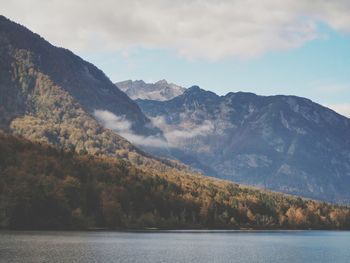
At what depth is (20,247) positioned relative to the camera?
13875 cm

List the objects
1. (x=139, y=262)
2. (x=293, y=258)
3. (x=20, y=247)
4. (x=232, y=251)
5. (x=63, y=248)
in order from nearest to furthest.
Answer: (x=139, y=262)
(x=20, y=247)
(x=63, y=248)
(x=293, y=258)
(x=232, y=251)

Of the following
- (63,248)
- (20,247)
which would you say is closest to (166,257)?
(63,248)

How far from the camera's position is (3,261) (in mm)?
111750

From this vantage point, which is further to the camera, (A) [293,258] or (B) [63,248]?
(A) [293,258]

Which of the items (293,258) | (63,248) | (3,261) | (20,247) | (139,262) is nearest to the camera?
(3,261)

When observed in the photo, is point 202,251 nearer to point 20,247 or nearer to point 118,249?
point 118,249

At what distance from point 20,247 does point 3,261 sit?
27433mm

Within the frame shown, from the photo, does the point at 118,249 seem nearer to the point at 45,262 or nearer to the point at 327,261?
the point at 45,262

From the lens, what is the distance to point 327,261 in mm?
153875

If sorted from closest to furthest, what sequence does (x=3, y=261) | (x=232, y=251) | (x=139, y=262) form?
(x=3, y=261) < (x=139, y=262) < (x=232, y=251)

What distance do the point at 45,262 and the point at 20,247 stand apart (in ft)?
83.7

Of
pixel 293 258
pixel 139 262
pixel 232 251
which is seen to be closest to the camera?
pixel 139 262

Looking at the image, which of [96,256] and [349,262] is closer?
[96,256]

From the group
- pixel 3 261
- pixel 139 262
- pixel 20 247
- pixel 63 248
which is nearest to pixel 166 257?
pixel 139 262
